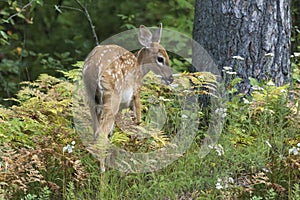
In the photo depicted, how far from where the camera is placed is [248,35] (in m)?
6.85

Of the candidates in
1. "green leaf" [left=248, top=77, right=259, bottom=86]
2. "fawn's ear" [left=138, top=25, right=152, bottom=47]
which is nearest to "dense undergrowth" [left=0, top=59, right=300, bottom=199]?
"green leaf" [left=248, top=77, right=259, bottom=86]

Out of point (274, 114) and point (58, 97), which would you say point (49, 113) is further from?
point (274, 114)

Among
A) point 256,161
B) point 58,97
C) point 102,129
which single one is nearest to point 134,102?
point 102,129

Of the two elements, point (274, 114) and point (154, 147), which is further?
point (274, 114)

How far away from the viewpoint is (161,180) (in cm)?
540

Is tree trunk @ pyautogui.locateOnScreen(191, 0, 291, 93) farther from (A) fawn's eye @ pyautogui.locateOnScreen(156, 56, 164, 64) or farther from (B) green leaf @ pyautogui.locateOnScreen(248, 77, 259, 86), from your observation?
(A) fawn's eye @ pyautogui.locateOnScreen(156, 56, 164, 64)

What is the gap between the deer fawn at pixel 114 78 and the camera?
598 centimetres

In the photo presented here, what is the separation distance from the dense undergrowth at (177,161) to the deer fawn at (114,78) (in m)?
0.24

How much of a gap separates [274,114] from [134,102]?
1275 millimetres

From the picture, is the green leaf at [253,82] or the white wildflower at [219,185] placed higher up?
the green leaf at [253,82]

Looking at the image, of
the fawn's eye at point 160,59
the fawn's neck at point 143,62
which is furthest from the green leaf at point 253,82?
the fawn's neck at point 143,62

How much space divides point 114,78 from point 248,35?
5.14 feet

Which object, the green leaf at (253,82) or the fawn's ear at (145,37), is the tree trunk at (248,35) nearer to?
the green leaf at (253,82)

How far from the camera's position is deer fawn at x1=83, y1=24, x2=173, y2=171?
5.98m
